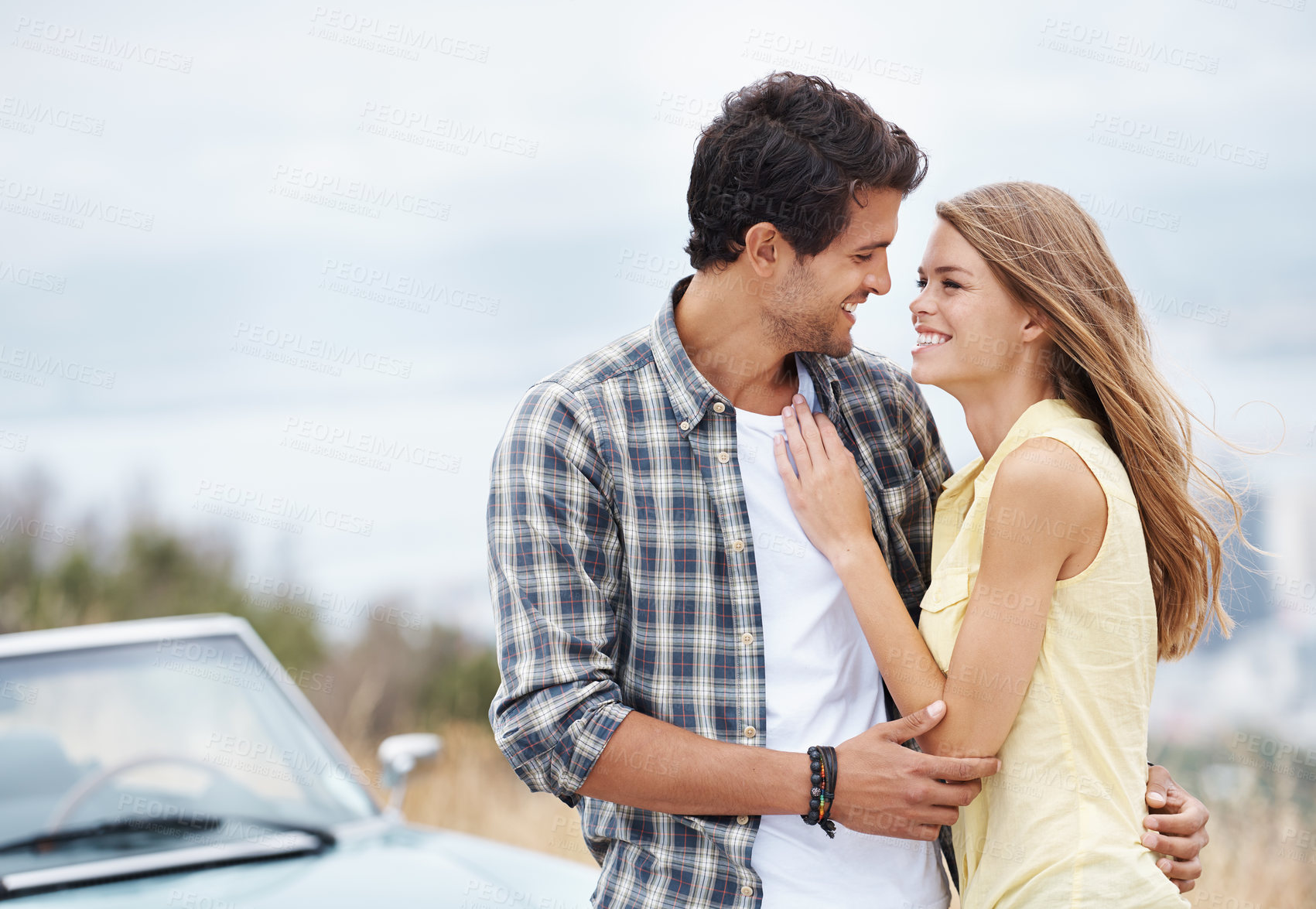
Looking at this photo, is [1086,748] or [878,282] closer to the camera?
[1086,748]

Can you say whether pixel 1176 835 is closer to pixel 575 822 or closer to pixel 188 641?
pixel 188 641

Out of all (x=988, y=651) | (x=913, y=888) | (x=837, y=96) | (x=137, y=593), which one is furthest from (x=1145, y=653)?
(x=137, y=593)

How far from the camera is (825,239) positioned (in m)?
2.12

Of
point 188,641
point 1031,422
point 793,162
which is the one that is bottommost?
point 188,641

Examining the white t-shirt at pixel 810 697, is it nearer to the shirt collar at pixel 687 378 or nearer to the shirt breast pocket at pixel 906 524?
the shirt collar at pixel 687 378

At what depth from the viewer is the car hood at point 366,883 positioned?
2494 millimetres

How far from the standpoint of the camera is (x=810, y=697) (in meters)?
1.96

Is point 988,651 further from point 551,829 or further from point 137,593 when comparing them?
point 137,593

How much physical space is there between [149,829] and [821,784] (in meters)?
1.77

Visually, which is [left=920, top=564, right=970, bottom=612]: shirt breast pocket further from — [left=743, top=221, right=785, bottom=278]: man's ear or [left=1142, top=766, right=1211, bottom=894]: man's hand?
[left=743, top=221, right=785, bottom=278]: man's ear

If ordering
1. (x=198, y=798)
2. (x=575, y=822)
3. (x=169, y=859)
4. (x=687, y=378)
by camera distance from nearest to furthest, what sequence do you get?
(x=687, y=378) → (x=169, y=859) → (x=198, y=798) → (x=575, y=822)

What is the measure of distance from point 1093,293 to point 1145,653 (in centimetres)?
63

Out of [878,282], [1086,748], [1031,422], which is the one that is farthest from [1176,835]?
[878,282]

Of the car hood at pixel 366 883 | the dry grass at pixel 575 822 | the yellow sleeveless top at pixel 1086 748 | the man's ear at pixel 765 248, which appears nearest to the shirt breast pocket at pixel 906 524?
the yellow sleeveless top at pixel 1086 748
